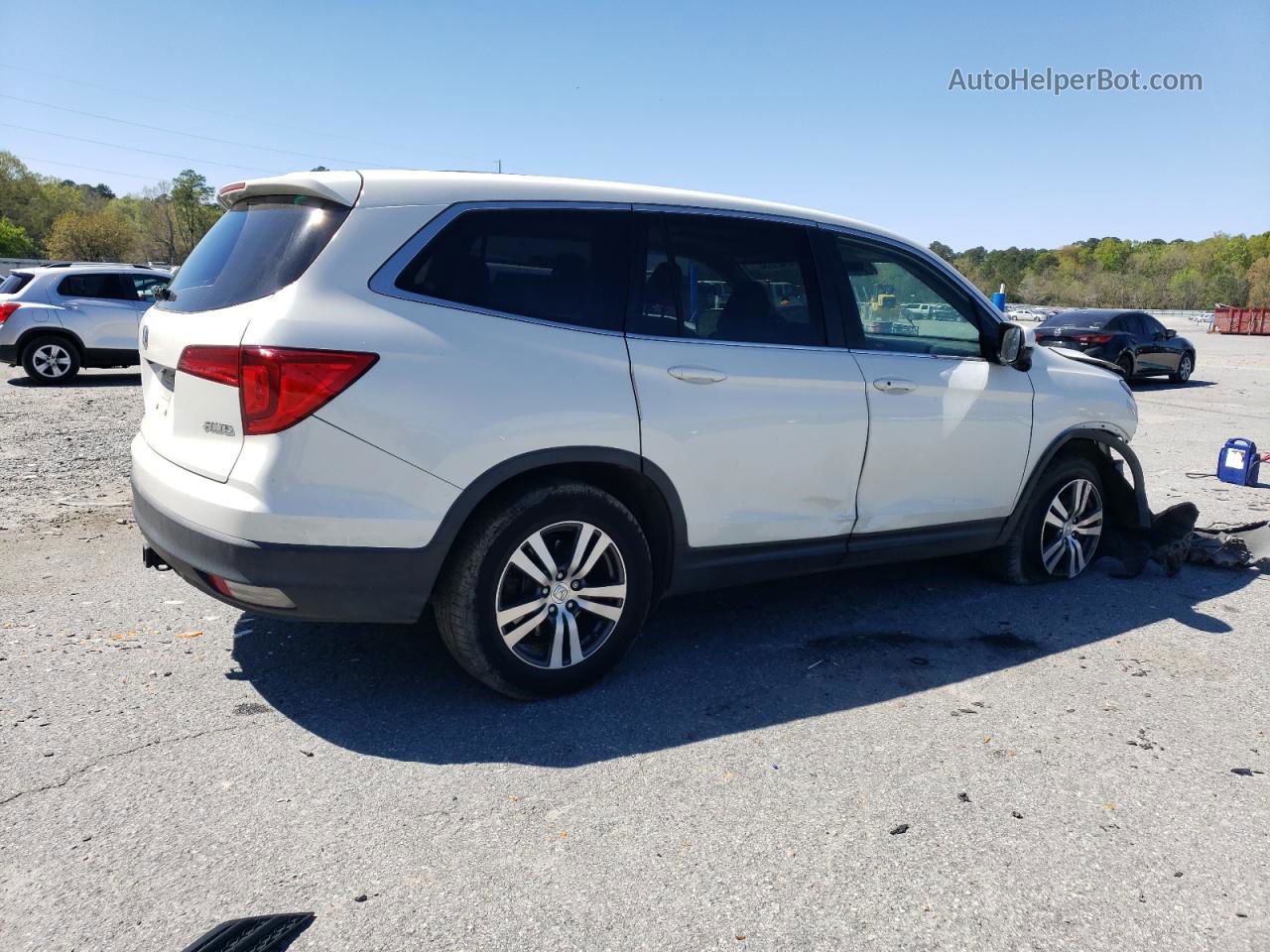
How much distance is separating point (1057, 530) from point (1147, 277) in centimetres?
10759

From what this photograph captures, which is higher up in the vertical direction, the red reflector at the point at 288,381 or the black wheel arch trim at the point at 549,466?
the red reflector at the point at 288,381

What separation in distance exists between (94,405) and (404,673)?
32.3ft

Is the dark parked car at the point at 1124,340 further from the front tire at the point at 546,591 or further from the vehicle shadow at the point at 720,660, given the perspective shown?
the front tire at the point at 546,591

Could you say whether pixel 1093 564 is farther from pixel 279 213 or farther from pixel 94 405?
pixel 94 405

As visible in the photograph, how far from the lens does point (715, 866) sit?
8.75 feet

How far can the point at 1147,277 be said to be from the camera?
9769 cm

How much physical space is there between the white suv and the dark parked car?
611 inches

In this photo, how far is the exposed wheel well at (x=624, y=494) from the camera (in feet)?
11.3

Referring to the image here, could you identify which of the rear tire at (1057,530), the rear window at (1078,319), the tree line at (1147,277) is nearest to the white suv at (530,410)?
the rear tire at (1057,530)

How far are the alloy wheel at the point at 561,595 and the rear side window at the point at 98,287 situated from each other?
13.7 m

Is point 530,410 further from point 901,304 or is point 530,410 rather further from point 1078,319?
point 1078,319

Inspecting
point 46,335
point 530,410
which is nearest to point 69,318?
point 46,335

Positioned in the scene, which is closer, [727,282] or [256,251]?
[256,251]

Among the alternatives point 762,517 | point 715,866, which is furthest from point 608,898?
point 762,517
